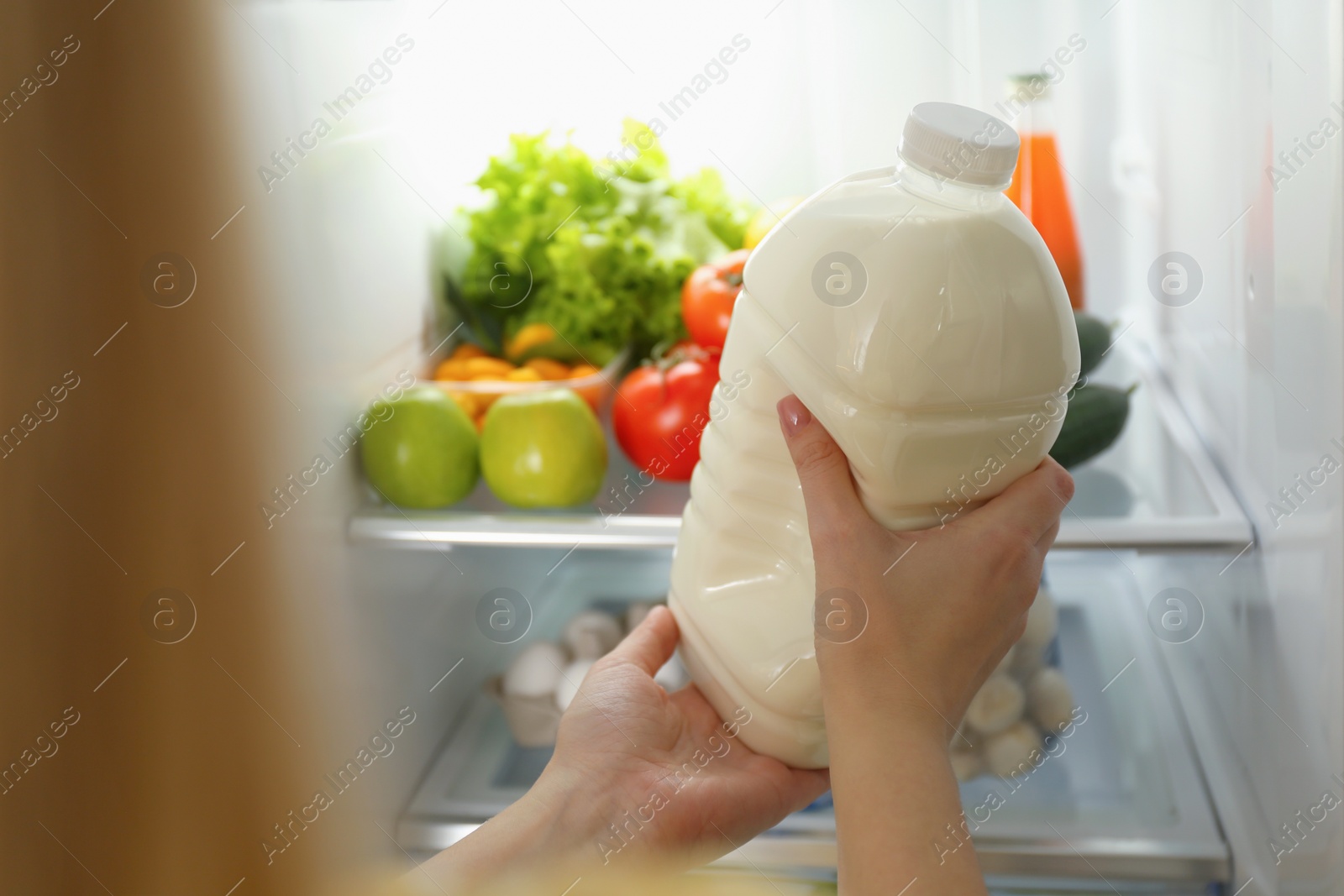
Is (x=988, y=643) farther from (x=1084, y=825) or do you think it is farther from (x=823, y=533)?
(x=1084, y=825)

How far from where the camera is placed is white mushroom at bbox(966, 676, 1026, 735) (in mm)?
919

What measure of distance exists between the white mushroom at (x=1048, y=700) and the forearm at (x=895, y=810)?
1.51 feet

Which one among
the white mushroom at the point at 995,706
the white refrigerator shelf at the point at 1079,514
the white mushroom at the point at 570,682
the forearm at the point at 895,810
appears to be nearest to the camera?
the forearm at the point at 895,810

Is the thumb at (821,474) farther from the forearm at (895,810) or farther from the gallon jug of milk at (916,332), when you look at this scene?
the forearm at (895,810)

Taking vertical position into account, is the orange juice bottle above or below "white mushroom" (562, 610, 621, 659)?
above

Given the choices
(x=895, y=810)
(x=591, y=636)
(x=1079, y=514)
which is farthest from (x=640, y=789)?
(x=1079, y=514)

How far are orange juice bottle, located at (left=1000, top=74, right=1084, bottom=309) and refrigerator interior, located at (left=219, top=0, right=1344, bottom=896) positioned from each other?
10 centimetres

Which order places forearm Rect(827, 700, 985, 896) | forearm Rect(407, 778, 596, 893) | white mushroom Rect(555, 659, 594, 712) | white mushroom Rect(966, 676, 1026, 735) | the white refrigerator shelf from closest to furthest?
forearm Rect(827, 700, 985, 896) < forearm Rect(407, 778, 596, 893) < the white refrigerator shelf < white mushroom Rect(966, 676, 1026, 735) < white mushroom Rect(555, 659, 594, 712)

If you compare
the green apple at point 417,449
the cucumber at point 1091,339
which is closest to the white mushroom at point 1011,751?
the cucumber at point 1091,339

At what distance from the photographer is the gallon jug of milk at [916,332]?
499 millimetres

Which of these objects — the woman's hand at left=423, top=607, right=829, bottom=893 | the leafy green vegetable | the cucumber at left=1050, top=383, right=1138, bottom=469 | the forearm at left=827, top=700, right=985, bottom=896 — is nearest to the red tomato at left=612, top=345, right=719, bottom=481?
the leafy green vegetable

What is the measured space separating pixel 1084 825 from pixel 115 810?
84cm

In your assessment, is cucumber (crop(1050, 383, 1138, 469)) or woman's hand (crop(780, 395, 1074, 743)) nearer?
woman's hand (crop(780, 395, 1074, 743))

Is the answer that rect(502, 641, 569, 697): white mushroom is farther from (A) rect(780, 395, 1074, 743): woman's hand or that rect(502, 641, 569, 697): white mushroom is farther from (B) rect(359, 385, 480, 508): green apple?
(A) rect(780, 395, 1074, 743): woman's hand
